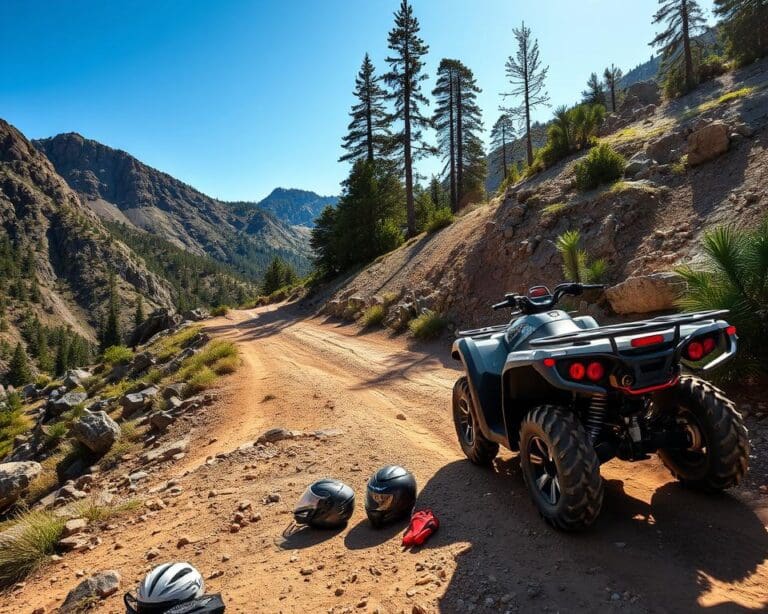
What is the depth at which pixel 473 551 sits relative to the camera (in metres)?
3.13

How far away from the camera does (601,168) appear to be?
12906mm

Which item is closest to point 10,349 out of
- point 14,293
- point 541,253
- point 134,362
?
point 14,293

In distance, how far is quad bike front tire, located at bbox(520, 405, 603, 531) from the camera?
9.20 feet

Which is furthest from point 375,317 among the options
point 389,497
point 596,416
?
point 596,416

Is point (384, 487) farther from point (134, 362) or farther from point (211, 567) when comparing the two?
point (134, 362)

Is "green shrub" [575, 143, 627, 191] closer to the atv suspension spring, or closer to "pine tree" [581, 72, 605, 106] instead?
the atv suspension spring

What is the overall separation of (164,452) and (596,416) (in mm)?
6614

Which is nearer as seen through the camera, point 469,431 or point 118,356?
point 469,431

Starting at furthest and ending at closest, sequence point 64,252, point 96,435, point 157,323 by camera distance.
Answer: point 64,252
point 157,323
point 96,435

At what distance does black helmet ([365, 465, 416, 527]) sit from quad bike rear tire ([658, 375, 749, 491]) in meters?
2.16

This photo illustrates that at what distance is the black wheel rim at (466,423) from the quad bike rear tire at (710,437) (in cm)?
183

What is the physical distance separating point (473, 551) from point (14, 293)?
596ft

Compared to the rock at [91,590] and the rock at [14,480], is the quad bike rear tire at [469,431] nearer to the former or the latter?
the rock at [91,590]

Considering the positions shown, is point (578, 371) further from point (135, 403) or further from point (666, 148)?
point (666, 148)
